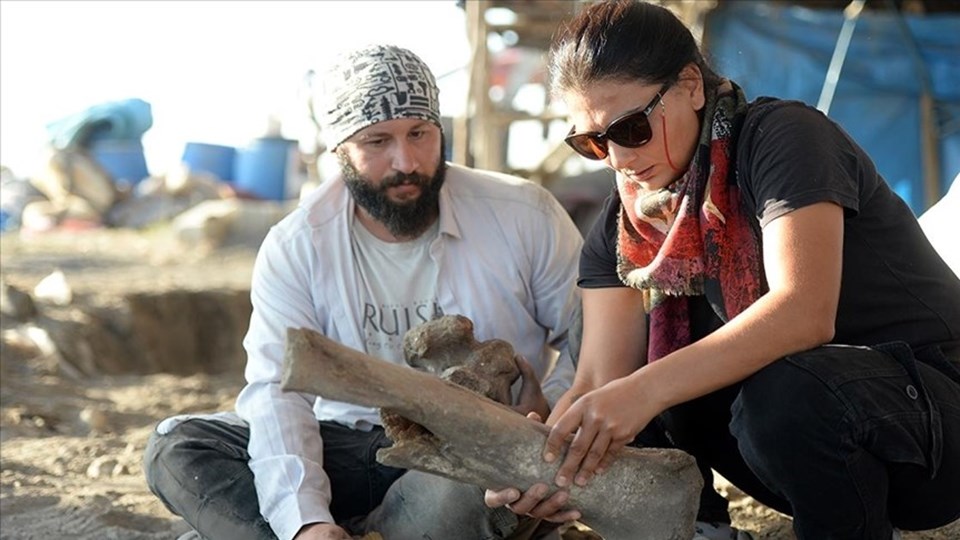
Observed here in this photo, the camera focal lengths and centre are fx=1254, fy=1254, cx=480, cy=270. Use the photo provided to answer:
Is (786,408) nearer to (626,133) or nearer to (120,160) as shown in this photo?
(626,133)

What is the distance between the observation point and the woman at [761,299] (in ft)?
7.19

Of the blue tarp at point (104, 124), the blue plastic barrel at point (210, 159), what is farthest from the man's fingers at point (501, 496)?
the blue plastic barrel at point (210, 159)

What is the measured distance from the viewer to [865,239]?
2.38m

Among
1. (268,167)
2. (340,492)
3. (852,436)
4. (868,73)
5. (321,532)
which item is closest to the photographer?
(852,436)

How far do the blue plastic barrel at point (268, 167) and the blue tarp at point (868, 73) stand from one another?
33.1ft

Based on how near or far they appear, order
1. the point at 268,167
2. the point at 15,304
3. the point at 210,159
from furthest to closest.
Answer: the point at 210,159, the point at 268,167, the point at 15,304

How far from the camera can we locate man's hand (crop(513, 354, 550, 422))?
2867mm

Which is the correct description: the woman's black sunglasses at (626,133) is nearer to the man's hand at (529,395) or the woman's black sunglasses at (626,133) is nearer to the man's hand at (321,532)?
the man's hand at (529,395)

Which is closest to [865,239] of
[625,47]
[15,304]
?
[625,47]

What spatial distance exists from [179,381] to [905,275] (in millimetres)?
4694

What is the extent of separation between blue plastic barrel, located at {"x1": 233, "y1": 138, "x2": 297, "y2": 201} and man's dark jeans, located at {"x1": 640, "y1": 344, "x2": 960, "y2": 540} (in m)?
14.7

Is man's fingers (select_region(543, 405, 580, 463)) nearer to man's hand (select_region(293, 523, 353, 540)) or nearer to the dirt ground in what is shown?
man's hand (select_region(293, 523, 353, 540))

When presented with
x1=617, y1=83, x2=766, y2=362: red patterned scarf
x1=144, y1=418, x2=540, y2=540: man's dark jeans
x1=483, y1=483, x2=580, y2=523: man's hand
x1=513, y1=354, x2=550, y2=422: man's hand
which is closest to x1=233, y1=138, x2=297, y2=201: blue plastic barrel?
x1=144, y1=418, x2=540, y2=540: man's dark jeans

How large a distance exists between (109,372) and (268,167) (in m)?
9.58
